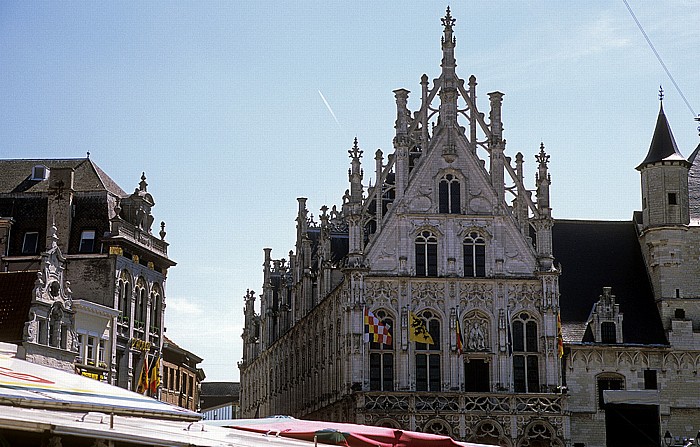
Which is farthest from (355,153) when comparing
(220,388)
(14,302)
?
(220,388)

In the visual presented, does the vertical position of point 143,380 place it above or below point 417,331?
below

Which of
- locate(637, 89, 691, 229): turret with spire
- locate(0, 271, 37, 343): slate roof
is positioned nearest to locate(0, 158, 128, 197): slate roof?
locate(0, 271, 37, 343): slate roof

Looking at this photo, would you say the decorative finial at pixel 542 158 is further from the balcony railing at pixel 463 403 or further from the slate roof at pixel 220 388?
the slate roof at pixel 220 388

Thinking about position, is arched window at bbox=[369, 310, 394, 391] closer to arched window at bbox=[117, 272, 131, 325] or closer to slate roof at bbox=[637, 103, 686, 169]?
arched window at bbox=[117, 272, 131, 325]

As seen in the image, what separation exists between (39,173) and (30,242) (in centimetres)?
442

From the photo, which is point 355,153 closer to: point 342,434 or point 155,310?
point 155,310

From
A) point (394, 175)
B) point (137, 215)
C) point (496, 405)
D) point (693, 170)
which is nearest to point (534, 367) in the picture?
point (496, 405)

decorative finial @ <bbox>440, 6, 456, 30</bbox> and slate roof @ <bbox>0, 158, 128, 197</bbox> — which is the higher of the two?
decorative finial @ <bbox>440, 6, 456, 30</bbox>

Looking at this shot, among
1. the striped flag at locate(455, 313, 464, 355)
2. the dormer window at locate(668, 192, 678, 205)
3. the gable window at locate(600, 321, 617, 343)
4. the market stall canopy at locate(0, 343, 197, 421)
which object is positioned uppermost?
the dormer window at locate(668, 192, 678, 205)

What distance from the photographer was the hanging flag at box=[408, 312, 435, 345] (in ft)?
173

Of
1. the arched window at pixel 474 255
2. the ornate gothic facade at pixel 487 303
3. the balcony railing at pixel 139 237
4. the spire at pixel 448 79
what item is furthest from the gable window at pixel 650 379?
the balcony railing at pixel 139 237

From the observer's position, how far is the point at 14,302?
43719 mm

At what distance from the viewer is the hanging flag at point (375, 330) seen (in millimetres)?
52094

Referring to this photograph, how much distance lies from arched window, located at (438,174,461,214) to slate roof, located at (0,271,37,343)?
789 inches
